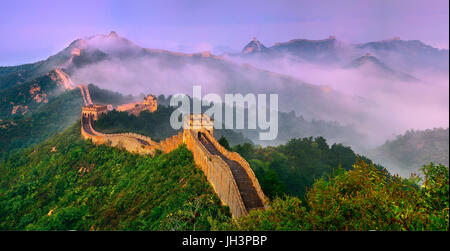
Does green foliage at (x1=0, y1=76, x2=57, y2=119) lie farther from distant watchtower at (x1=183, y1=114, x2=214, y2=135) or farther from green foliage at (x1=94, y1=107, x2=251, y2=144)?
distant watchtower at (x1=183, y1=114, x2=214, y2=135)

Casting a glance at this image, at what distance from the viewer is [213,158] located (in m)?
18.2

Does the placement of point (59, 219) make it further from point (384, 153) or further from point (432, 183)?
point (384, 153)

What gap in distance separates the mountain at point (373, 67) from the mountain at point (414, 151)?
69.4 metres

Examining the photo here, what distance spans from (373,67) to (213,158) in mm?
194617

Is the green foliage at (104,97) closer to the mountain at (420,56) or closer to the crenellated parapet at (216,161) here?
the crenellated parapet at (216,161)

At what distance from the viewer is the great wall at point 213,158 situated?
46.5 feet

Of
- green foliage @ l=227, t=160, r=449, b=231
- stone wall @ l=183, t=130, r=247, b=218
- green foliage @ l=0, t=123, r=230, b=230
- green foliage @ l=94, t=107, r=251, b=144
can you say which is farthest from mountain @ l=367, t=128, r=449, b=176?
green foliage @ l=227, t=160, r=449, b=231

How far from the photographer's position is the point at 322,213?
25.3 feet

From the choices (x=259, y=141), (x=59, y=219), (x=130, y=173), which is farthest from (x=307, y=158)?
(x=259, y=141)

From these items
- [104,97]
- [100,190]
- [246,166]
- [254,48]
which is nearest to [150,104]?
[104,97]

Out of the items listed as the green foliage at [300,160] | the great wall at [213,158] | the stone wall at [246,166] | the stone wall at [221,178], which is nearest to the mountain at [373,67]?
the green foliage at [300,160]

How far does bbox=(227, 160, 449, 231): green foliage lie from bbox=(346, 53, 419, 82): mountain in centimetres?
18608

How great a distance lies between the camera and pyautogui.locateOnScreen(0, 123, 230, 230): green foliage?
54.3ft

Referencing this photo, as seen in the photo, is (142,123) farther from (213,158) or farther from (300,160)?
(213,158)
